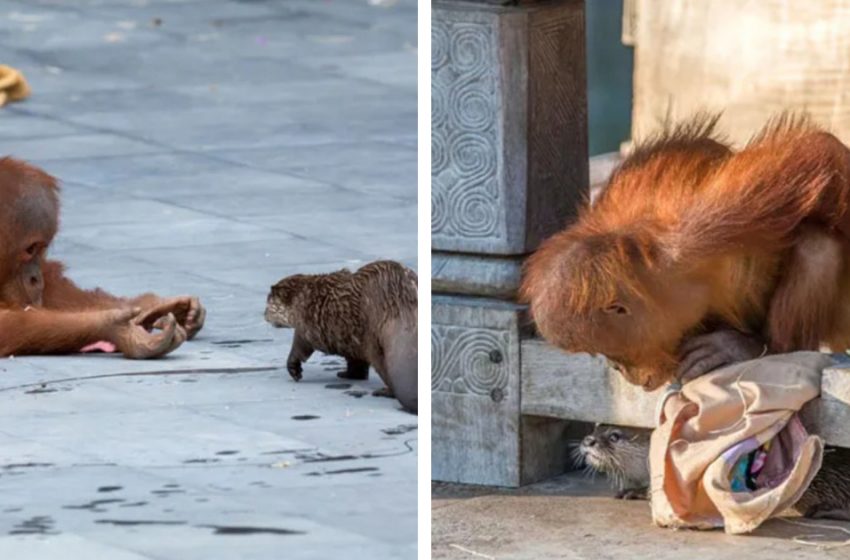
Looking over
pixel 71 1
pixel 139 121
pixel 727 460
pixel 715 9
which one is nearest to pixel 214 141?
pixel 139 121

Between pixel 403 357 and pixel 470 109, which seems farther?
pixel 403 357

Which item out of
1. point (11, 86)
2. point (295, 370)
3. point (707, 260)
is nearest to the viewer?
point (707, 260)

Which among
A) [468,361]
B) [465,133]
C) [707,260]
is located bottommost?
[468,361]

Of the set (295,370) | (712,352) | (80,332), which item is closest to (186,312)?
(80,332)

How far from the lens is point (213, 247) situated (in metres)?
9.98

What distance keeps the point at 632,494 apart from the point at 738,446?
0.52 meters

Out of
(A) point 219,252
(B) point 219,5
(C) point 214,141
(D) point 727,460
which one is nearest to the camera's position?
(D) point 727,460

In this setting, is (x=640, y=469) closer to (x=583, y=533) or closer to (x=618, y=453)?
(x=618, y=453)

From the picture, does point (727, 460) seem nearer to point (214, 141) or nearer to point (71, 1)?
point (214, 141)

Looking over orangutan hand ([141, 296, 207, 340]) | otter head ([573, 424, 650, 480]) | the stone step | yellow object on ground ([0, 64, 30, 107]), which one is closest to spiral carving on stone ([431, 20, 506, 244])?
the stone step

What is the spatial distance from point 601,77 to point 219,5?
14.0 feet

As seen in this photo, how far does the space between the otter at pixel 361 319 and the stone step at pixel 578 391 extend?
55 cm

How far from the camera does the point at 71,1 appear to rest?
16219mm

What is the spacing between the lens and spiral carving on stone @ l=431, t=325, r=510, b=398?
730 cm
